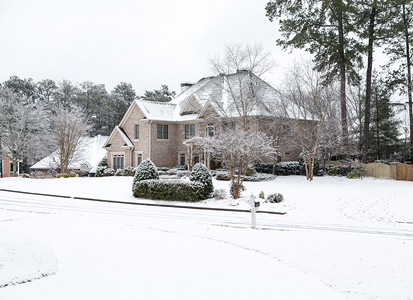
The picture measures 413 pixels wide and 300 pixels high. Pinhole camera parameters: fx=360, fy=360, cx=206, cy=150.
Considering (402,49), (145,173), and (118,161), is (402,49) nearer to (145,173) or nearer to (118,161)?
(145,173)

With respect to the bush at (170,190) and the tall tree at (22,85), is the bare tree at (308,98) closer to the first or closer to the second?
the bush at (170,190)

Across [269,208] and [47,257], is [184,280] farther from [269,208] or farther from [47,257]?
[269,208]

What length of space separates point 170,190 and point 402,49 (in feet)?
79.0

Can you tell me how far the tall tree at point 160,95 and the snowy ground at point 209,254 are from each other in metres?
48.1

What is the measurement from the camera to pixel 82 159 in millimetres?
41438

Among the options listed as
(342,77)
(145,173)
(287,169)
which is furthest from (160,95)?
(145,173)

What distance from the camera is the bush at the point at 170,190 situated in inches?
664

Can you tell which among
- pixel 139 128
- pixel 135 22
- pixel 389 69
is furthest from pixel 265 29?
pixel 135 22

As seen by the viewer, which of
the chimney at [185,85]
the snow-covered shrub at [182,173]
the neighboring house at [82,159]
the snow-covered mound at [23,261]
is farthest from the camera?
the chimney at [185,85]

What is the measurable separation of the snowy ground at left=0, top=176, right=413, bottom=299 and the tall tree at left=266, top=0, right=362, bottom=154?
644 inches

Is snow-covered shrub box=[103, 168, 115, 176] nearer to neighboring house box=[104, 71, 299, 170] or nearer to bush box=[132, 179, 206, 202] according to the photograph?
neighboring house box=[104, 71, 299, 170]

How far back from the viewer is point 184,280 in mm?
5719

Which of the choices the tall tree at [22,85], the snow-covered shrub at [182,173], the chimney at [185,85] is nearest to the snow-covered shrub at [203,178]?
the snow-covered shrub at [182,173]

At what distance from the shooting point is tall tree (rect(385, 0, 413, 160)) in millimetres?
27578
